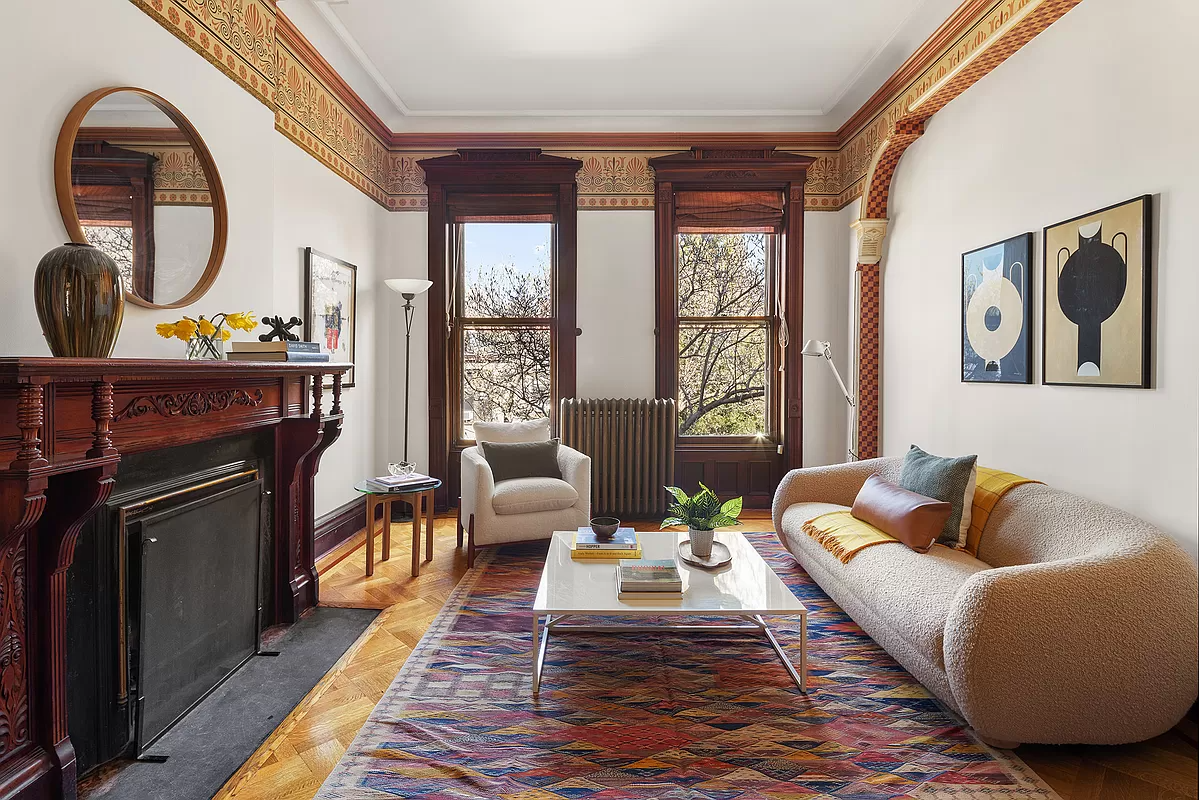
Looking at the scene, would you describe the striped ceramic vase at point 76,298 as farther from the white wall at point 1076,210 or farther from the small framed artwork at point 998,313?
the small framed artwork at point 998,313

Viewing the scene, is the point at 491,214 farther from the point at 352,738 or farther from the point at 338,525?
the point at 352,738

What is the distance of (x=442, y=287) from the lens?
5.34 metres

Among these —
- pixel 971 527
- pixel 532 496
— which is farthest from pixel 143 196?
pixel 971 527

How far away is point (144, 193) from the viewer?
2328 millimetres

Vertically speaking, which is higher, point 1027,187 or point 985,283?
point 1027,187

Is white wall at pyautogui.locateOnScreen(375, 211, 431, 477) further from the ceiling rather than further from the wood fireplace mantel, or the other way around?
the wood fireplace mantel

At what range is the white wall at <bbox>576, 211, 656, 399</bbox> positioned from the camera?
534 centimetres

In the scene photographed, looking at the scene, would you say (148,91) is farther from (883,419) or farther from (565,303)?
(883,419)

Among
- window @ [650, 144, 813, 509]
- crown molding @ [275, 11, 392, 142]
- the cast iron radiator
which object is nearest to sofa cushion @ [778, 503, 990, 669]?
the cast iron radiator

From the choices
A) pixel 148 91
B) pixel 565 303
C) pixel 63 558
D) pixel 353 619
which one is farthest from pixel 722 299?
pixel 63 558

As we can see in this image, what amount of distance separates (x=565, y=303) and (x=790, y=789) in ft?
13.2

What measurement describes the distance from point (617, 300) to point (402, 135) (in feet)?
7.27

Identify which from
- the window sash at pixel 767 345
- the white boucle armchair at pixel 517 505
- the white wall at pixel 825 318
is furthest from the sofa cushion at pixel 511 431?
the white wall at pixel 825 318

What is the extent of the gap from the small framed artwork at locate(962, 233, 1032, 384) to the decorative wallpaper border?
104cm
